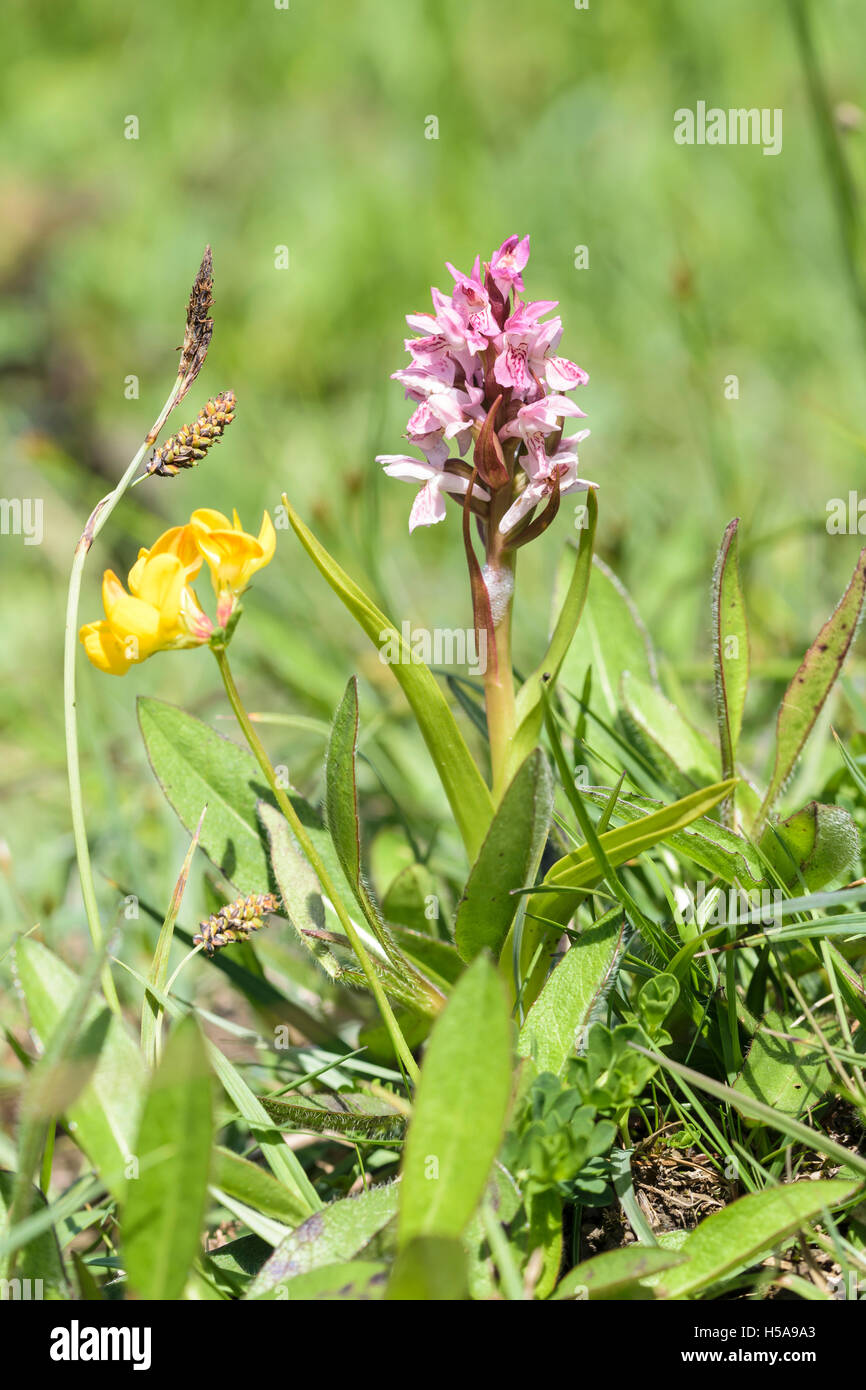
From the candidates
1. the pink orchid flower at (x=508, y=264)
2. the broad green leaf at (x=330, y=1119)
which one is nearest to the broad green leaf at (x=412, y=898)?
the broad green leaf at (x=330, y=1119)

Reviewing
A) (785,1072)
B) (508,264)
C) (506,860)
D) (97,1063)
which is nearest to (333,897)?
(506,860)

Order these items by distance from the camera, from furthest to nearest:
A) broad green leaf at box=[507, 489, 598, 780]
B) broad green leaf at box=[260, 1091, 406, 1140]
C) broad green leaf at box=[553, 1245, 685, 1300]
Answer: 1. broad green leaf at box=[507, 489, 598, 780]
2. broad green leaf at box=[260, 1091, 406, 1140]
3. broad green leaf at box=[553, 1245, 685, 1300]

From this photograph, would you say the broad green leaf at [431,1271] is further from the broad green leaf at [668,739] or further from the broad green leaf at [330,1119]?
the broad green leaf at [668,739]

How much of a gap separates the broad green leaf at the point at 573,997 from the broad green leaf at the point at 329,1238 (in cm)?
28

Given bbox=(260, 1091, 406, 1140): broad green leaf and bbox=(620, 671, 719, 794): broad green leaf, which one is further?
bbox=(620, 671, 719, 794): broad green leaf

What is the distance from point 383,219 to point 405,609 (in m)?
2.58

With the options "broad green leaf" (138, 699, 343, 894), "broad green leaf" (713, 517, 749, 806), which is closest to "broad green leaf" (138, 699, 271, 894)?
"broad green leaf" (138, 699, 343, 894)

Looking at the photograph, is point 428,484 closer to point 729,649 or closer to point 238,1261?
point 729,649

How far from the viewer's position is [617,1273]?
1.17 metres

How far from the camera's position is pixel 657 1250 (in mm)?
1170

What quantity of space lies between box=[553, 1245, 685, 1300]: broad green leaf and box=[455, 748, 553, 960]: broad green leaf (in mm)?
482

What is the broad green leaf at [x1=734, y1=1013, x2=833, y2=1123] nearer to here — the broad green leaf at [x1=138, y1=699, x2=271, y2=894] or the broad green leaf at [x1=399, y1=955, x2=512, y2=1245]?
the broad green leaf at [x1=399, y1=955, x2=512, y2=1245]

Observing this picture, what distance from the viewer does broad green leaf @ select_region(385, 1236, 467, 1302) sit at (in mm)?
1043

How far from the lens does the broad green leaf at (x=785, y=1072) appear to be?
148cm
